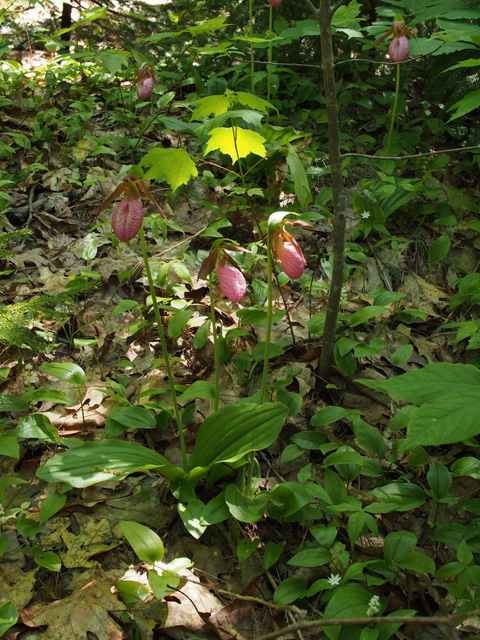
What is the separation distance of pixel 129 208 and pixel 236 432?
89cm

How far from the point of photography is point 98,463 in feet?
5.17

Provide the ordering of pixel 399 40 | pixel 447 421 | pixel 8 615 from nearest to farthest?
pixel 447 421 < pixel 8 615 < pixel 399 40

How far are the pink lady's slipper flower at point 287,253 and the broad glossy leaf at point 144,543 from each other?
103cm

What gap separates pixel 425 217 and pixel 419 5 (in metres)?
1.43

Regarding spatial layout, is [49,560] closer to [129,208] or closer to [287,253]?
[129,208]

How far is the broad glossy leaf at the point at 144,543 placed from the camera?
1496 mm

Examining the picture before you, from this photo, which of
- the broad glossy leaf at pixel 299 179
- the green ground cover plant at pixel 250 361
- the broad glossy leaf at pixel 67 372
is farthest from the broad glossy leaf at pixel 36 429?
the broad glossy leaf at pixel 299 179

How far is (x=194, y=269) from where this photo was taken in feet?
9.80

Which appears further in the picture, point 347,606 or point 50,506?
point 50,506

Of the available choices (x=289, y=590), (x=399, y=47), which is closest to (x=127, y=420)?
(x=289, y=590)

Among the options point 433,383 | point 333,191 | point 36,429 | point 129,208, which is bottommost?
point 36,429

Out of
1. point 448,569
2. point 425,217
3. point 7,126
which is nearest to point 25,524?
point 448,569

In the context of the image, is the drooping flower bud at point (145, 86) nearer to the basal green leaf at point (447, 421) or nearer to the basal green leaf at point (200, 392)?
the basal green leaf at point (200, 392)

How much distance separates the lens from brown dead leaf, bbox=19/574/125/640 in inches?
56.4
